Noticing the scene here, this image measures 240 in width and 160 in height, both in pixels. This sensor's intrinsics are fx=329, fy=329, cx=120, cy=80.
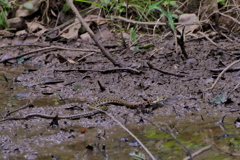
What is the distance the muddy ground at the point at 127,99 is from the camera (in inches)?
103

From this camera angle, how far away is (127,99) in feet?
13.9

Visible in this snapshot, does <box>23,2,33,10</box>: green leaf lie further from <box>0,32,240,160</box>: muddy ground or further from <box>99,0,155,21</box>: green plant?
<box>0,32,240,160</box>: muddy ground

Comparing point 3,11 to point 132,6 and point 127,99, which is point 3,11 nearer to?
point 132,6

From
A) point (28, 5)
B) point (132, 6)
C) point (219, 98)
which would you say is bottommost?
point (28, 5)

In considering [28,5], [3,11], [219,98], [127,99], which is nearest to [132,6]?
[28,5]

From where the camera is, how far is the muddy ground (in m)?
2.61

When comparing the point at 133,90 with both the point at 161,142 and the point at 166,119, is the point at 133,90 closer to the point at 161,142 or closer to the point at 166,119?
the point at 166,119

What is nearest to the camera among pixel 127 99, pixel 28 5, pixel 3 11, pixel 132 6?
pixel 127 99

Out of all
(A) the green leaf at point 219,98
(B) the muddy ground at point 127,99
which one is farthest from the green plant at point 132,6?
(A) the green leaf at point 219,98

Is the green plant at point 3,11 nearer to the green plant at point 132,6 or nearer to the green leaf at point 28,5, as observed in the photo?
the green leaf at point 28,5

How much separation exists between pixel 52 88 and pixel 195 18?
155 inches

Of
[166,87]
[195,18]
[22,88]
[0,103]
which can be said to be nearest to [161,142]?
[166,87]

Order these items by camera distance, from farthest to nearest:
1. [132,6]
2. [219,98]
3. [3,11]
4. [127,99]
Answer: [3,11] < [132,6] < [127,99] < [219,98]

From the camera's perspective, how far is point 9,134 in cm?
304
